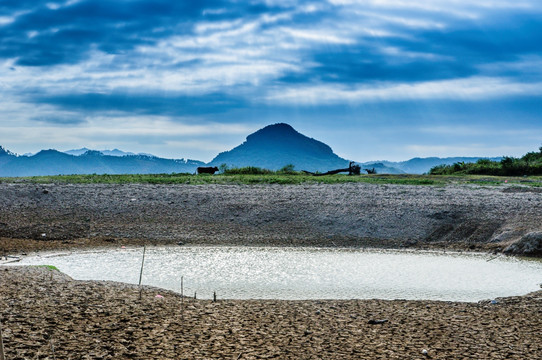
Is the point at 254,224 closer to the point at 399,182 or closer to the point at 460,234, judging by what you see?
the point at 460,234

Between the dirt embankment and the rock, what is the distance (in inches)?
1.3

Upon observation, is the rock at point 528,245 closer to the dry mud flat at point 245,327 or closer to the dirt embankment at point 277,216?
the dirt embankment at point 277,216

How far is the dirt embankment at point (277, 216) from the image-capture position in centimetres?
2067

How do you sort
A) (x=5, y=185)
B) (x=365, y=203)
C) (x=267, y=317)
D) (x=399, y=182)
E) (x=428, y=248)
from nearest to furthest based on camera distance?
(x=267, y=317)
(x=428, y=248)
(x=365, y=203)
(x=5, y=185)
(x=399, y=182)

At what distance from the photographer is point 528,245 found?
18203 millimetres

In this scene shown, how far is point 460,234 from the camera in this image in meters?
21.2

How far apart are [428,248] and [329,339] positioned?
13.6 m

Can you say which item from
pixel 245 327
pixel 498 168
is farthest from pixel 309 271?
pixel 498 168

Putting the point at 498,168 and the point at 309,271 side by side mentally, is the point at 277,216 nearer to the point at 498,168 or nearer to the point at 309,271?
the point at 309,271

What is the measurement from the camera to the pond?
12195mm

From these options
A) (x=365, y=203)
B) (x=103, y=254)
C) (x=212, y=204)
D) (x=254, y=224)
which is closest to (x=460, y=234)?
(x=365, y=203)

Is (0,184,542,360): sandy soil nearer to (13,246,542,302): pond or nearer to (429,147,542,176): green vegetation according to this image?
(13,246,542,302): pond

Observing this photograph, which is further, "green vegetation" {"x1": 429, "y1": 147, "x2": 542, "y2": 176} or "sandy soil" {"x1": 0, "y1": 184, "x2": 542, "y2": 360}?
"green vegetation" {"x1": 429, "y1": 147, "x2": 542, "y2": 176}

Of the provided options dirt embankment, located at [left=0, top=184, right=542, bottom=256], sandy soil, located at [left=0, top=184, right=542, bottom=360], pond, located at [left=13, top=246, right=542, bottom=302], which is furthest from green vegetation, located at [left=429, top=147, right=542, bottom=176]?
pond, located at [left=13, top=246, right=542, bottom=302]
